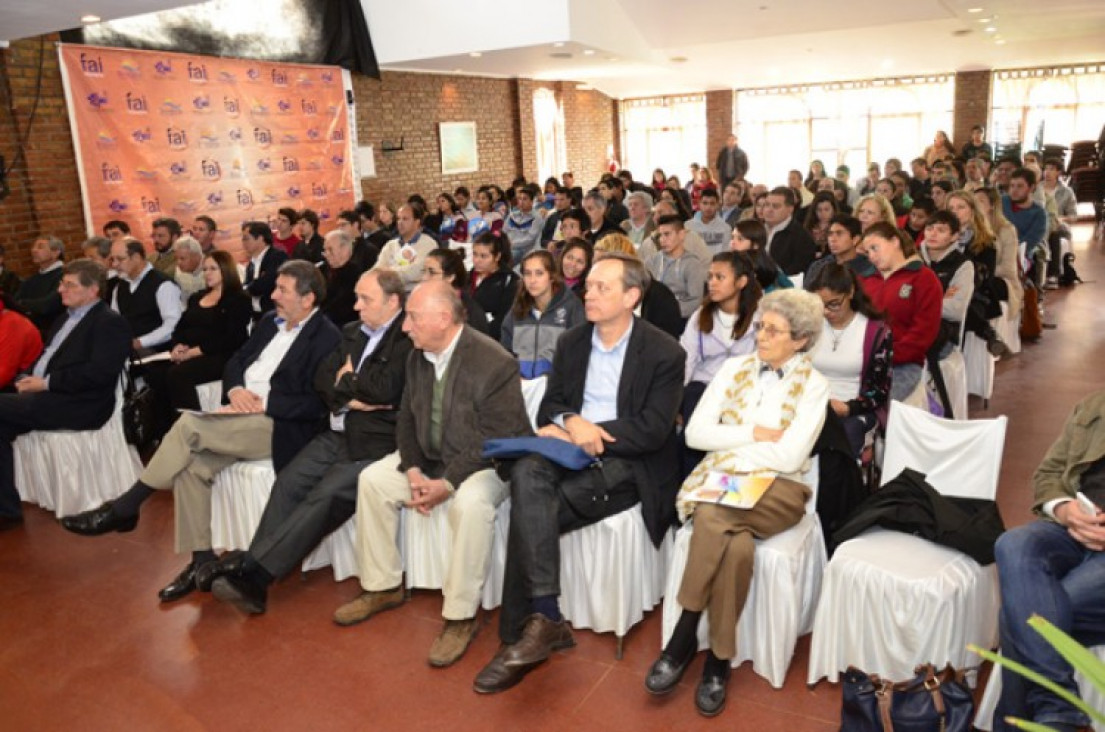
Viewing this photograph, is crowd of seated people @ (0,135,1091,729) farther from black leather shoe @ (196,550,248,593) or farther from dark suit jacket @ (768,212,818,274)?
dark suit jacket @ (768,212,818,274)

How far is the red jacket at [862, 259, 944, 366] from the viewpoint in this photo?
3.99m

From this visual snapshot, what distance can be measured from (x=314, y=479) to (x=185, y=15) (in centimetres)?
698

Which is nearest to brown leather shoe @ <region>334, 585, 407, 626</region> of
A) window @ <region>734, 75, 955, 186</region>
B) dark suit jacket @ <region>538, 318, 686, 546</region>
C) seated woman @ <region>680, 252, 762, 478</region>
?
dark suit jacket @ <region>538, 318, 686, 546</region>

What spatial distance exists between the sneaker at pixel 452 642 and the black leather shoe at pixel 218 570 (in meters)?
0.89

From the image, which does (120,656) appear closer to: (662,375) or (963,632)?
(662,375)

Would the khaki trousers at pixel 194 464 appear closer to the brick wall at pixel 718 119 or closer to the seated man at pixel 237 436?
the seated man at pixel 237 436

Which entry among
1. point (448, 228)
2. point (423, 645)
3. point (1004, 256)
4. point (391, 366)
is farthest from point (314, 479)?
point (448, 228)

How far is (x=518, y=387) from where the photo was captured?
3297 millimetres

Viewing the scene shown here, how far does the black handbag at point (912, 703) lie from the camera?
7.20 ft

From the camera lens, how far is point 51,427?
448 centimetres

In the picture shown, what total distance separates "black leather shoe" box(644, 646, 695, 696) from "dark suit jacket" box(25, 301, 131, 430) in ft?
10.7

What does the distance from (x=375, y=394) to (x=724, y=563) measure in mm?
1595

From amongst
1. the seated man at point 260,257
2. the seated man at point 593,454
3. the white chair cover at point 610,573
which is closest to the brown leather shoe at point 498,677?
the seated man at point 593,454

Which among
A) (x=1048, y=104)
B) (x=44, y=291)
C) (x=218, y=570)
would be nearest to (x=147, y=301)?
(x=44, y=291)
